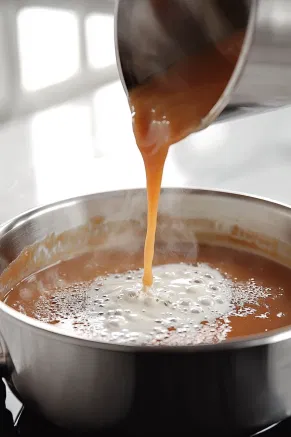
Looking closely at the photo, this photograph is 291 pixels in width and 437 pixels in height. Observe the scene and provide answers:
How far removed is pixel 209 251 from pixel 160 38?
1.30ft

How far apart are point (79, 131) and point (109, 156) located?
0.14m

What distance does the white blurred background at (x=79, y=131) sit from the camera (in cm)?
142

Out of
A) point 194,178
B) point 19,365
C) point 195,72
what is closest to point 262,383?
point 19,365

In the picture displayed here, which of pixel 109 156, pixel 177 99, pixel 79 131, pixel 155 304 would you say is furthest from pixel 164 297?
pixel 79 131

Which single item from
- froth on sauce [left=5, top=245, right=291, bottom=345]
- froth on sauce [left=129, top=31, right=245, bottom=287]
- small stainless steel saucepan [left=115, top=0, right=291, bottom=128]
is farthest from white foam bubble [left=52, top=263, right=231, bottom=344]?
small stainless steel saucepan [left=115, top=0, right=291, bottom=128]

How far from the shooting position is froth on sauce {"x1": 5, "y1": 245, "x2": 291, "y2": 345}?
91cm

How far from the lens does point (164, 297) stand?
981 mm

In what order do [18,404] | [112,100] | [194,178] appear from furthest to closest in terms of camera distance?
1. [112,100]
2. [194,178]
3. [18,404]

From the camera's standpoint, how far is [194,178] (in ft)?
4.75

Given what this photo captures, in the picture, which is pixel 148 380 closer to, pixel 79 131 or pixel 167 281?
pixel 167 281

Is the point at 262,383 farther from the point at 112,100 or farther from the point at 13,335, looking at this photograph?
the point at 112,100

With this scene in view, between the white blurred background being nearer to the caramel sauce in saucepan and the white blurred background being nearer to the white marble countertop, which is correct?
the white marble countertop

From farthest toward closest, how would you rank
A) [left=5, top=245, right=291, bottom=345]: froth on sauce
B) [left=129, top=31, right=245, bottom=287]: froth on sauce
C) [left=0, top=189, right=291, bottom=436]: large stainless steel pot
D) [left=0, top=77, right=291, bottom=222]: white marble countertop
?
[left=0, top=77, right=291, bottom=222]: white marble countertop → [left=5, top=245, right=291, bottom=345]: froth on sauce → [left=129, top=31, right=245, bottom=287]: froth on sauce → [left=0, top=189, right=291, bottom=436]: large stainless steel pot

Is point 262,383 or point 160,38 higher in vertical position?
point 160,38
